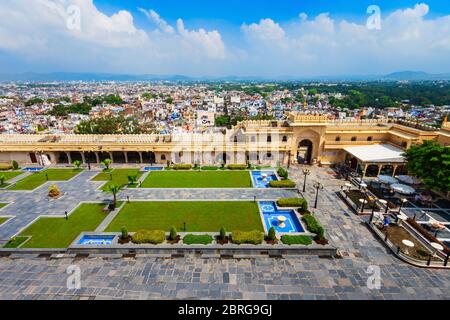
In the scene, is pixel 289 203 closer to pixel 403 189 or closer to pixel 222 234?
pixel 222 234

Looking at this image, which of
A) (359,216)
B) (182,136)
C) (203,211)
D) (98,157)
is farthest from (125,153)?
(359,216)

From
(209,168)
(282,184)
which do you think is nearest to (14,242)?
(209,168)

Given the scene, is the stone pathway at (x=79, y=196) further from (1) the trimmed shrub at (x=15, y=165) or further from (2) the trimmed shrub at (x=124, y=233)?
(1) the trimmed shrub at (x=15, y=165)

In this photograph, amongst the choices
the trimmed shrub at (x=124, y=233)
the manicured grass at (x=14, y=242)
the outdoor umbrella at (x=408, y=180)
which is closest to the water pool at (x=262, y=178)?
the outdoor umbrella at (x=408, y=180)

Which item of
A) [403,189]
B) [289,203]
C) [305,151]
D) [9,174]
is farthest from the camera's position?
[305,151]

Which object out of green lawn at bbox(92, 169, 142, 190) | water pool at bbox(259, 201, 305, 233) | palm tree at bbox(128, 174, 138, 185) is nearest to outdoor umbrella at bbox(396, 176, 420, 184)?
water pool at bbox(259, 201, 305, 233)

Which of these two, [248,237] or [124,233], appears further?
Result: [124,233]

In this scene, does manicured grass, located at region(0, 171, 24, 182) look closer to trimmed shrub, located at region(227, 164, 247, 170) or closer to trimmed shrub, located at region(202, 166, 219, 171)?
trimmed shrub, located at region(202, 166, 219, 171)
